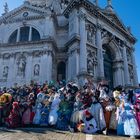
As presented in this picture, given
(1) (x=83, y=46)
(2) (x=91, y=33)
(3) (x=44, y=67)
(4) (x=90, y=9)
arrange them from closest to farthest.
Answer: (1) (x=83, y=46) < (3) (x=44, y=67) < (2) (x=91, y=33) < (4) (x=90, y=9)

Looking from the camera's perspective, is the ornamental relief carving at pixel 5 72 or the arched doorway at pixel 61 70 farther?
the arched doorway at pixel 61 70

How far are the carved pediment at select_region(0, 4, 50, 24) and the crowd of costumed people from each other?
1560 cm

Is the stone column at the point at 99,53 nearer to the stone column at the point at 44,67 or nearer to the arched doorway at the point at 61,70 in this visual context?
the arched doorway at the point at 61,70

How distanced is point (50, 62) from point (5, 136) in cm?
1485

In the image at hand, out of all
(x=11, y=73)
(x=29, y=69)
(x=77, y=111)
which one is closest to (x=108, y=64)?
(x=29, y=69)

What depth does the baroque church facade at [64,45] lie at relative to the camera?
21.3 metres

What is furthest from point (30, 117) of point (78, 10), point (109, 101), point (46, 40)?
point (78, 10)

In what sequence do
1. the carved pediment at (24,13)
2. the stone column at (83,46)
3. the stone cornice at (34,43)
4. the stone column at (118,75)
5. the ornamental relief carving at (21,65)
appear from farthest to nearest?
1. the stone column at (118,75)
2. the carved pediment at (24,13)
3. the stone cornice at (34,43)
4. the ornamental relief carving at (21,65)
5. the stone column at (83,46)

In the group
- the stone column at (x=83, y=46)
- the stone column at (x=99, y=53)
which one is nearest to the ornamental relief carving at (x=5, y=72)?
the stone column at (x=83, y=46)

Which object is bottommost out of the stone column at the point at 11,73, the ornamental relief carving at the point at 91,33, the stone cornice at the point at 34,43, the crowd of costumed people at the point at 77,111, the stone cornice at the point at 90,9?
the crowd of costumed people at the point at 77,111

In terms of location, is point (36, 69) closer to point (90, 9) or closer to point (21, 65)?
point (21, 65)

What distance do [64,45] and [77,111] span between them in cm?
1543

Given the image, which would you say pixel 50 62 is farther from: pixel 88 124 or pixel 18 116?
pixel 88 124

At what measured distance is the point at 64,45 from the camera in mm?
23953
